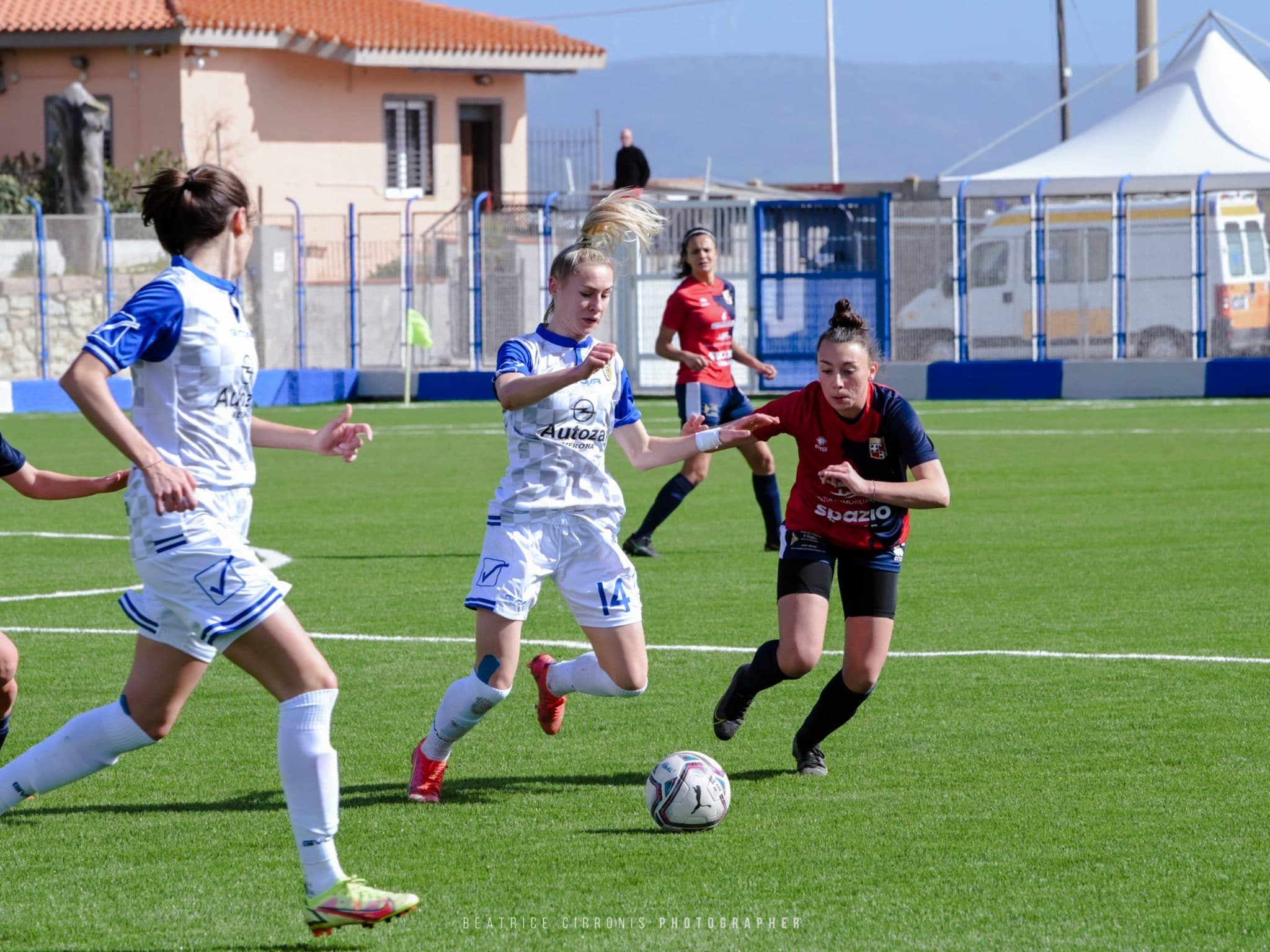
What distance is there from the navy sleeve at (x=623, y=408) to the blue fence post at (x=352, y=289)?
23603 mm

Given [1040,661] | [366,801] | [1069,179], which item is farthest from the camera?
[1069,179]

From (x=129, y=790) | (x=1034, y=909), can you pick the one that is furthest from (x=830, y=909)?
(x=129, y=790)

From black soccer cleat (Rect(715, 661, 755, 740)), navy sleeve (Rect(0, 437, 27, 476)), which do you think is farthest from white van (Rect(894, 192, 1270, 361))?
navy sleeve (Rect(0, 437, 27, 476))

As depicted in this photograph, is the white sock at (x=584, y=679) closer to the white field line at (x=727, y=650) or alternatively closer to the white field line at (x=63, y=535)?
the white field line at (x=727, y=650)

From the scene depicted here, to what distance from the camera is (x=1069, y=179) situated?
97.3 feet

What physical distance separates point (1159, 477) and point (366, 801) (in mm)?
11220

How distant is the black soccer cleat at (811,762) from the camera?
619cm

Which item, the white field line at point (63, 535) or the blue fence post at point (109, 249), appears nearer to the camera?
the white field line at point (63, 535)

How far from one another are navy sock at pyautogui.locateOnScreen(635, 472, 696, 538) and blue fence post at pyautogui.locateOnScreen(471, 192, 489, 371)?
18.4 meters

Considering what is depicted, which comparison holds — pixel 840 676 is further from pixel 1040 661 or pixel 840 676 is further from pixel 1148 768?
pixel 1040 661

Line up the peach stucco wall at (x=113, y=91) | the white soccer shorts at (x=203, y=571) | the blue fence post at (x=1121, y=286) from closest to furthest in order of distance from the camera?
the white soccer shorts at (x=203, y=571)
the blue fence post at (x=1121, y=286)
the peach stucco wall at (x=113, y=91)

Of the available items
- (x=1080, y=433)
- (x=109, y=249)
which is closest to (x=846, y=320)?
(x=1080, y=433)

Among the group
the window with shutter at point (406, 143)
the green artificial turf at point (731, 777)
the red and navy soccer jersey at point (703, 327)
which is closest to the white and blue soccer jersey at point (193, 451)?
the green artificial turf at point (731, 777)

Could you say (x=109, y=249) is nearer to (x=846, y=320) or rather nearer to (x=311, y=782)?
(x=846, y=320)
